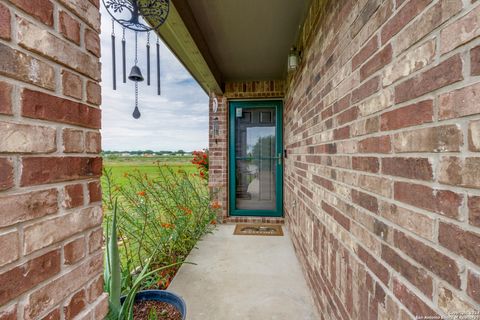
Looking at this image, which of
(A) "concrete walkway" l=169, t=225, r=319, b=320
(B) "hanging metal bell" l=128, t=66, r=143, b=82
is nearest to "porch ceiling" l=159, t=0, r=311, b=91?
(B) "hanging metal bell" l=128, t=66, r=143, b=82

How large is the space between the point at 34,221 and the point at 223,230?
10.8ft

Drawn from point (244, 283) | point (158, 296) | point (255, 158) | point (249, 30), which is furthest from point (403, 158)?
point (255, 158)

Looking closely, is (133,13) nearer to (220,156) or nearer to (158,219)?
(158,219)

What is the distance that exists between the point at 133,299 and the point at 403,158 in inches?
58.8

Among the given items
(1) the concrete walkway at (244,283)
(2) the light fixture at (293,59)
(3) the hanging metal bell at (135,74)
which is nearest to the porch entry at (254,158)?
(1) the concrete walkway at (244,283)

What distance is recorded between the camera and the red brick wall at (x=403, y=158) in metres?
0.54

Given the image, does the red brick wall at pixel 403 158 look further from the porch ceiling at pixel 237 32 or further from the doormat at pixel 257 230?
the doormat at pixel 257 230

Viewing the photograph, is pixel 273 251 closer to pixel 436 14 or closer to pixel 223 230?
pixel 223 230

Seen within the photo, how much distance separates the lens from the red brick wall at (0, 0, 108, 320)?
0.55 metres

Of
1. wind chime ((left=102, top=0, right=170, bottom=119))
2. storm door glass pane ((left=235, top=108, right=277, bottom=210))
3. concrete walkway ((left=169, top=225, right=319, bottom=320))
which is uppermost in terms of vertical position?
wind chime ((left=102, top=0, right=170, bottom=119))

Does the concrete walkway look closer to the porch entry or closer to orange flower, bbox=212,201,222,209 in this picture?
orange flower, bbox=212,201,222,209

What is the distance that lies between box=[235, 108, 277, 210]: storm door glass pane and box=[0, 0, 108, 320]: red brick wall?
3.48m

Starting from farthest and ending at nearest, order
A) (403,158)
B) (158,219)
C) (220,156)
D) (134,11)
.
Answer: (220,156) → (158,219) → (134,11) → (403,158)

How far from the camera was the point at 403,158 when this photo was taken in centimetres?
76
